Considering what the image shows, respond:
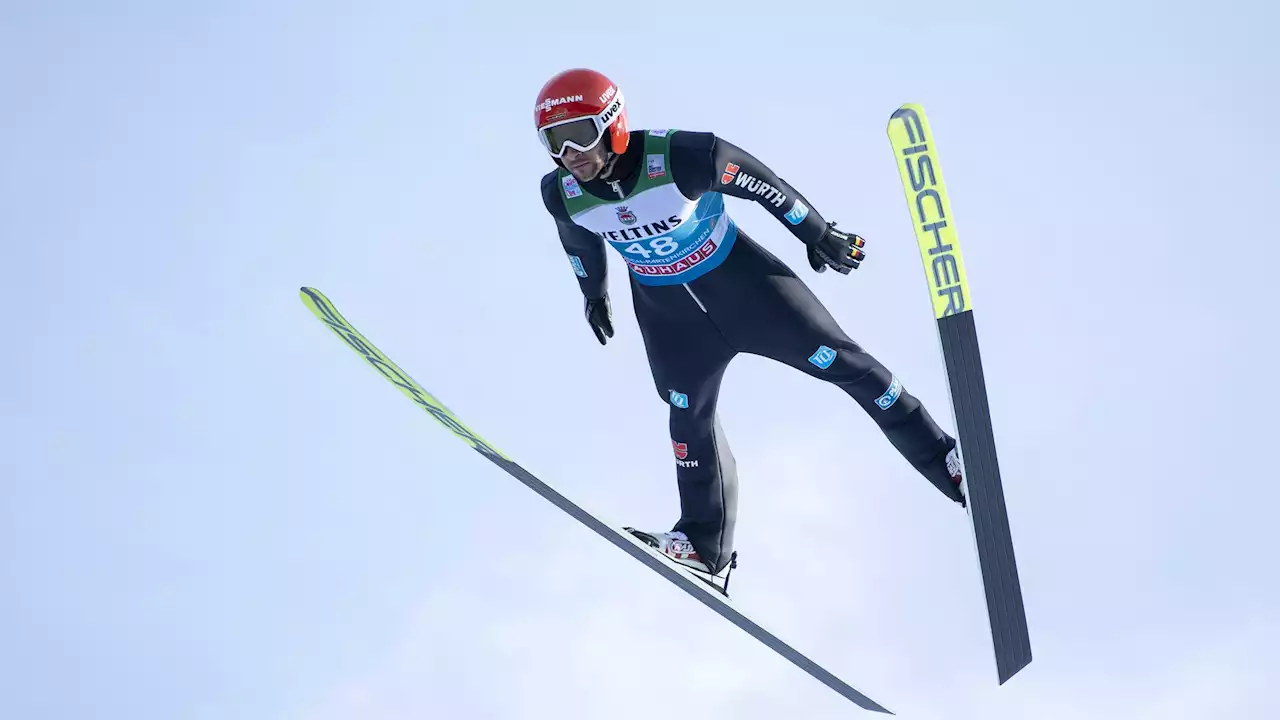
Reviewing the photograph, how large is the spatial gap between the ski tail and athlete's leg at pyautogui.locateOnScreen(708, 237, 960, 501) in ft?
1.48

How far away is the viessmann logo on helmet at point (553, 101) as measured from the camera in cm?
532

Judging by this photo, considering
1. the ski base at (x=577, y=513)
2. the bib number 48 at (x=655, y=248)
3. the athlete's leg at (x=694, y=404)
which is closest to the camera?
the bib number 48 at (x=655, y=248)

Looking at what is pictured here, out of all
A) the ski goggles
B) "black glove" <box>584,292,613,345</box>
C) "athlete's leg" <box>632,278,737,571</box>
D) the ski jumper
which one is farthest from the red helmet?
"black glove" <box>584,292,613,345</box>

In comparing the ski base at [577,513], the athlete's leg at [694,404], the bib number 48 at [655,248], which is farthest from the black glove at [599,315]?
the ski base at [577,513]

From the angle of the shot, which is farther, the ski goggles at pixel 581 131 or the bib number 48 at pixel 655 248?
the bib number 48 at pixel 655 248

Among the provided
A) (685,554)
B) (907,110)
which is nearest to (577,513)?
(685,554)

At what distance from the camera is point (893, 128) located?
5.11 metres

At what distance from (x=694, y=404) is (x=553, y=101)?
161 centimetres

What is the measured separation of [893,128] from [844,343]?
3.85ft

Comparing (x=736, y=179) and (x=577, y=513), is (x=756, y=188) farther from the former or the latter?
(x=577, y=513)

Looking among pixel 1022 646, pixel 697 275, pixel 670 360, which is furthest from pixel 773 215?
pixel 1022 646

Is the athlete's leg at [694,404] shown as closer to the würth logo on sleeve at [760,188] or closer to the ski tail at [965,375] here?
the würth logo on sleeve at [760,188]

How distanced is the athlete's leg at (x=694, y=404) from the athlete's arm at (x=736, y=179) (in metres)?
0.55

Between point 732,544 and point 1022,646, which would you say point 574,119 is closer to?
point 732,544
